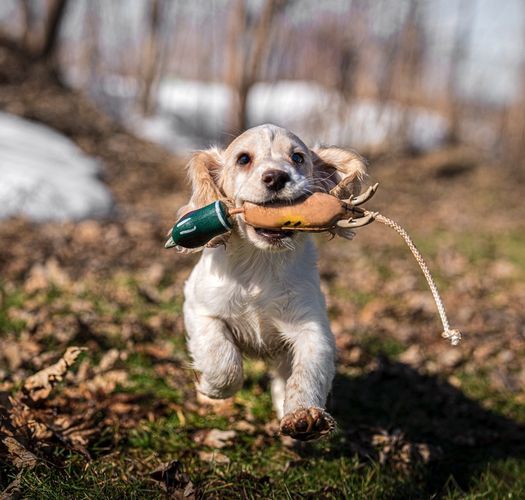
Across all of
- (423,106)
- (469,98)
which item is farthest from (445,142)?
(469,98)

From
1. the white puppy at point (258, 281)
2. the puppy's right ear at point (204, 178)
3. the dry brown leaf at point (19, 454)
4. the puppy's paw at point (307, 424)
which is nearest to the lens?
the puppy's paw at point (307, 424)

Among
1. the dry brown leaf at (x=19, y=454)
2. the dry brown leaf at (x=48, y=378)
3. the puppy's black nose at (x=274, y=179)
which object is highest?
the puppy's black nose at (x=274, y=179)

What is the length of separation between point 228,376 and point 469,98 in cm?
2818

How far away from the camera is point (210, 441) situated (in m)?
3.34

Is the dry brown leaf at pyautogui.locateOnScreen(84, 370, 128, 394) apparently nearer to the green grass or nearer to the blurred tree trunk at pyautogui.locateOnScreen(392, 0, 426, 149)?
the green grass

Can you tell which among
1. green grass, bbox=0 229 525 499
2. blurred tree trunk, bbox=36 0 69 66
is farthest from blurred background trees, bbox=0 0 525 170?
green grass, bbox=0 229 525 499

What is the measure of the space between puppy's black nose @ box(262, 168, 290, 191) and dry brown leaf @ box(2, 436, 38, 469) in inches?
59.2

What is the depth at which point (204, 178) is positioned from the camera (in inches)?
127

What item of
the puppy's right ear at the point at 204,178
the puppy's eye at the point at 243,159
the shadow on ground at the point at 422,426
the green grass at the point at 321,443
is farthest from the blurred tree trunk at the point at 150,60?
the puppy's eye at the point at 243,159

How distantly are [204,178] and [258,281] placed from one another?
22.6 inches

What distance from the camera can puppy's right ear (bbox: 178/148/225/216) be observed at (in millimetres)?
3174

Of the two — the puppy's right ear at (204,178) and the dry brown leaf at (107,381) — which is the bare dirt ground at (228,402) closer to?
the dry brown leaf at (107,381)

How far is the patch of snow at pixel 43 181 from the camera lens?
8039 millimetres

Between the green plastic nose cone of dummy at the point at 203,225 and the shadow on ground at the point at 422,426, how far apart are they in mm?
1360
